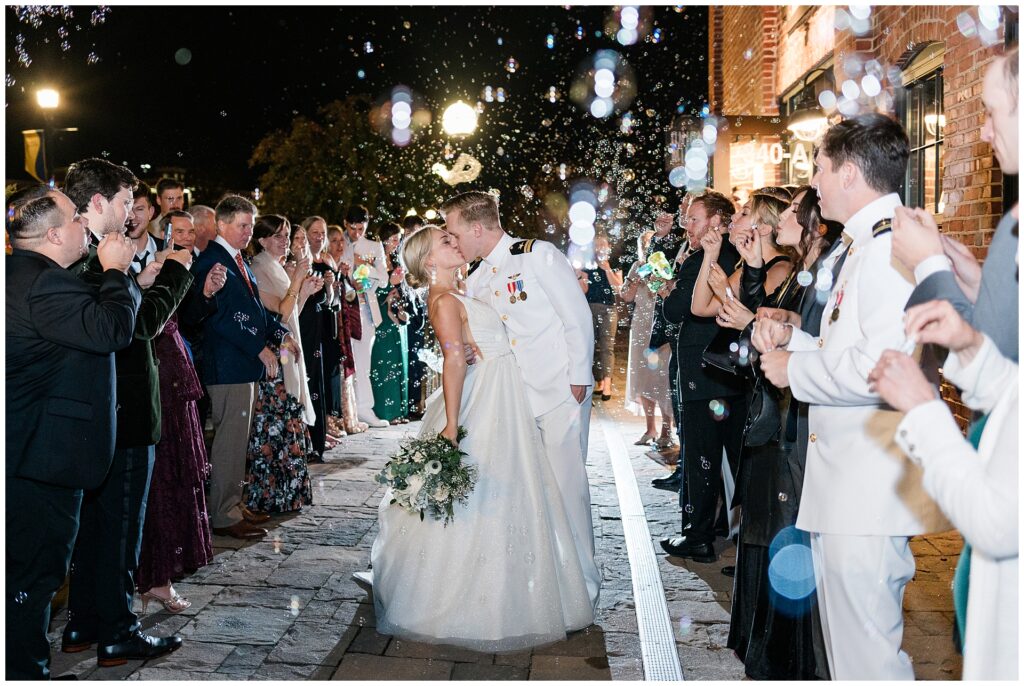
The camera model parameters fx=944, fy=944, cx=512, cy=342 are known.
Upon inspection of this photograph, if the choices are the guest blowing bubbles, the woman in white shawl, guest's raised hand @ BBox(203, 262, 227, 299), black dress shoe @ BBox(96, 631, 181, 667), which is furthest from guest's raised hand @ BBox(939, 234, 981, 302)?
the woman in white shawl

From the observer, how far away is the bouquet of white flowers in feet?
15.2

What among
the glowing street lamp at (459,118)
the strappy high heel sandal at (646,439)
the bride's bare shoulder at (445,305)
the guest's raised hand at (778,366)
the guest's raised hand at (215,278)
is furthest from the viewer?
the glowing street lamp at (459,118)

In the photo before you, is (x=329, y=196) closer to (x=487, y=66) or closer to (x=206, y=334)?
(x=487, y=66)

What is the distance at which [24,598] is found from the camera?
12.4ft

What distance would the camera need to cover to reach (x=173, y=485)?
5469 millimetres

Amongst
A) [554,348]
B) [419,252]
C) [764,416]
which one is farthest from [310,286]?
[764,416]

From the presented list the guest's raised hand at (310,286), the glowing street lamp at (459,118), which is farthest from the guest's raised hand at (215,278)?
the glowing street lamp at (459,118)

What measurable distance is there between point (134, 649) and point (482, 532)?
1727mm

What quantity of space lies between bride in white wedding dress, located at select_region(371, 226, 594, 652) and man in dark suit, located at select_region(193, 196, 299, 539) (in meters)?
2.03

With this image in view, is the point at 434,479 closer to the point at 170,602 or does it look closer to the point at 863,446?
the point at 170,602

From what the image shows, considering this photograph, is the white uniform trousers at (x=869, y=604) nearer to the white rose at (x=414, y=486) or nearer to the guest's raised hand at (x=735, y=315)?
the guest's raised hand at (x=735, y=315)

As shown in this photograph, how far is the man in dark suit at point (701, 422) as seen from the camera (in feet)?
20.4

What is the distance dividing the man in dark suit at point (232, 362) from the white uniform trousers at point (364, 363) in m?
4.56

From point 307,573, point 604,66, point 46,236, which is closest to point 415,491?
point 307,573
